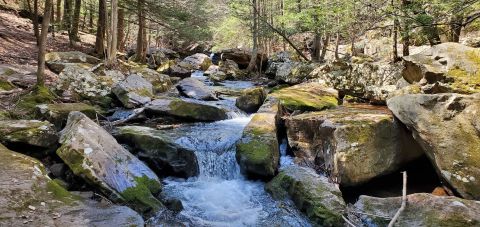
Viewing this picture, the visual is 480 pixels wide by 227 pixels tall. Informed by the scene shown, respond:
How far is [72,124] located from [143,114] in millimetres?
3261

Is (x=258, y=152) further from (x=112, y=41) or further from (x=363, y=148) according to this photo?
(x=112, y=41)

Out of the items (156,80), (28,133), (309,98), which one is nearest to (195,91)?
(156,80)

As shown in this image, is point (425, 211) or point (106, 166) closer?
point (425, 211)

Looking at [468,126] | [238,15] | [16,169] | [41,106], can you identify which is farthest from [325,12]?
[16,169]

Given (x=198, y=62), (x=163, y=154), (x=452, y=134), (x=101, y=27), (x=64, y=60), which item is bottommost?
(x=163, y=154)

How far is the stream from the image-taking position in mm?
6035

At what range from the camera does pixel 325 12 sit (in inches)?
594

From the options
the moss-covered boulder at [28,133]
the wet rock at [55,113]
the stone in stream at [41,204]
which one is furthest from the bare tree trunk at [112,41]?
the stone in stream at [41,204]

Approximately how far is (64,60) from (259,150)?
962 cm

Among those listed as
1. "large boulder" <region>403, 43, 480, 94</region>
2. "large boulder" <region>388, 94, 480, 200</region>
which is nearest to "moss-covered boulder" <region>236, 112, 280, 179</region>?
"large boulder" <region>388, 94, 480, 200</region>

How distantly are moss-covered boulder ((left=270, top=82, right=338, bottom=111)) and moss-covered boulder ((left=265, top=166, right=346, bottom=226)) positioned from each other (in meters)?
3.62

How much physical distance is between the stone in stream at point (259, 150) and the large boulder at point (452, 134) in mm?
2583

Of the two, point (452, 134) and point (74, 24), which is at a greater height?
point (74, 24)

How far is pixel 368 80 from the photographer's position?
36.9 ft
